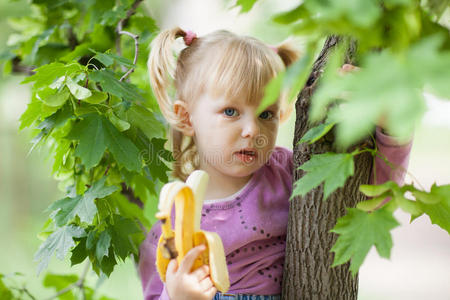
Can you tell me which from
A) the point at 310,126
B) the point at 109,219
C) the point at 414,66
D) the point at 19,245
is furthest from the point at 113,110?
the point at 19,245

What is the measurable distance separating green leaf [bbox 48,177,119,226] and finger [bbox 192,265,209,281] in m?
0.27

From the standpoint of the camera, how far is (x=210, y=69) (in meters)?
1.00

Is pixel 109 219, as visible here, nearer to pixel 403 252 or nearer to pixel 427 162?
pixel 403 252

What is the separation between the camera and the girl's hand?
0.75m

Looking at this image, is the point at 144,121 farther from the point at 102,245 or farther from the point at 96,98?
the point at 102,245

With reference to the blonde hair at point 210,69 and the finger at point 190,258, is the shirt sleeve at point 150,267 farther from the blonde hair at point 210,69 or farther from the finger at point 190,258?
the finger at point 190,258

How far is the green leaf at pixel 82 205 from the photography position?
93 centimetres

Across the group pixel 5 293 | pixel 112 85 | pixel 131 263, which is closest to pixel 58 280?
pixel 5 293

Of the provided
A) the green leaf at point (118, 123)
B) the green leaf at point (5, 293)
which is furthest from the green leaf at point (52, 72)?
the green leaf at point (5, 293)

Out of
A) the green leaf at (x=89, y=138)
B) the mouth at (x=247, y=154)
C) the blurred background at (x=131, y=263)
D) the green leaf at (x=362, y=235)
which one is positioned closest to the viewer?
the green leaf at (x=362, y=235)

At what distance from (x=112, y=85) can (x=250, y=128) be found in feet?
0.91

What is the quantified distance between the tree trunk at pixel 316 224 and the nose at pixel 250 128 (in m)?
0.10

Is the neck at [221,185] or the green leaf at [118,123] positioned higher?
the green leaf at [118,123]

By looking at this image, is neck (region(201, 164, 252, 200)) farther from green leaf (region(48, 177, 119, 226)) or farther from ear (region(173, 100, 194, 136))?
green leaf (region(48, 177, 119, 226))
